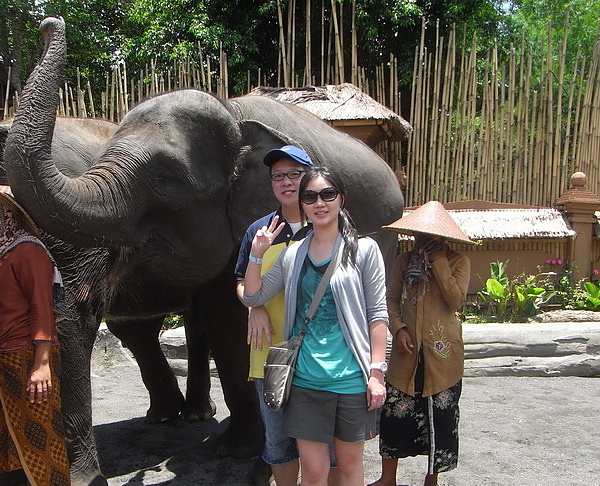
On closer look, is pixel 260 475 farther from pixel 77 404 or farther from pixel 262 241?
pixel 262 241

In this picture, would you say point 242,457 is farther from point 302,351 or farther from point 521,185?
point 521,185

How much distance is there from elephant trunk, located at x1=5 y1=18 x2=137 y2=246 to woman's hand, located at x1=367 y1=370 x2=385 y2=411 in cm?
132

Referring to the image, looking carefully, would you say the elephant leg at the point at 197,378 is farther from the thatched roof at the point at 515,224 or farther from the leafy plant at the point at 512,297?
the thatched roof at the point at 515,224

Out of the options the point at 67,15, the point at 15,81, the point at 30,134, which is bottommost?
the point at 30,134

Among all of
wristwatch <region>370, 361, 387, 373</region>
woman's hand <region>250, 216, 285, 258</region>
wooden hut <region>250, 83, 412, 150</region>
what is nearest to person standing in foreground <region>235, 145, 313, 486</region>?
woman's hand <region>250, 216, 285, 258</region>

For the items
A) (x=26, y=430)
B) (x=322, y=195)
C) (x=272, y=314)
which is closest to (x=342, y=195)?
(x=322, y=195)

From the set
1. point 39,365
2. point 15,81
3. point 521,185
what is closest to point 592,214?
point 521,185

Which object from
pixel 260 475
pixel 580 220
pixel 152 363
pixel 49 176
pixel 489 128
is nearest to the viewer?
pixel 49 176

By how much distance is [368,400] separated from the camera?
231cm

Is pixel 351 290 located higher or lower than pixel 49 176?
lower

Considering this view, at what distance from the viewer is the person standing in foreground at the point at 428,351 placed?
305cm

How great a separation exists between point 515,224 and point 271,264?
6.07 metres

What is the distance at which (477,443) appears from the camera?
4137 mm

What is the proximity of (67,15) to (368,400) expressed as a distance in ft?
54.2
